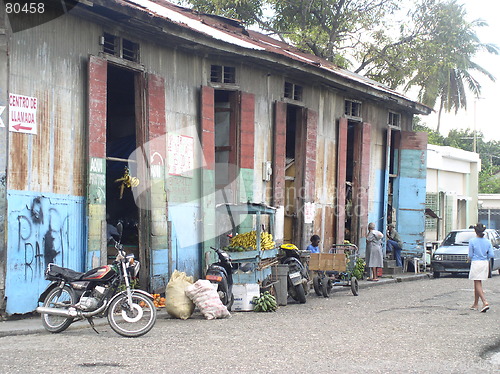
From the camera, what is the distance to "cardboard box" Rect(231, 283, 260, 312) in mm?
13398

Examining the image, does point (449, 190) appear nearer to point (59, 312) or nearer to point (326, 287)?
point (326, 287)

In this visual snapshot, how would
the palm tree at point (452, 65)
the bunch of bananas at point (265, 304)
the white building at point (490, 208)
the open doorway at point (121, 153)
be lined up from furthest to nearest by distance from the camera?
1. the white building at point (490, 208)
2. the palm tree at point (452, 65)
3. the open doorway at point (121, 153)
4. the bunch of bananas at point (265, 304)

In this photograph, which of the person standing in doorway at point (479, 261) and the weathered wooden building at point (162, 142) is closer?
the weathered wooden building at point (162, 142)

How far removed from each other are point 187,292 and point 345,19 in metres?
19.8

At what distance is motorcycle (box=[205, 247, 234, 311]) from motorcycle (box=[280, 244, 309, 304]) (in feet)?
6.09

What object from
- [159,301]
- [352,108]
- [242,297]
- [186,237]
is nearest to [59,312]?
[159,301]

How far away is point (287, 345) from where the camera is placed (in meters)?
9.13

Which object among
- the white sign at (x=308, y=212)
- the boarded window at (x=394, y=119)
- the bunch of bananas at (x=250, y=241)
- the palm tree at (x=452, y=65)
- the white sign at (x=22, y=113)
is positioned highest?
the palm tree at (x=452, y=65)

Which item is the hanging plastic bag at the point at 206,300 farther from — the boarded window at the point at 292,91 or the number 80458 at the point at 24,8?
the boarded window at the point at 292,91

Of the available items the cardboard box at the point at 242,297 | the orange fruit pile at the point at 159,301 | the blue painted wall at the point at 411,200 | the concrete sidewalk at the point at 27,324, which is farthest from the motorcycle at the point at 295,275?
the blue painted wall at the point at 411,200

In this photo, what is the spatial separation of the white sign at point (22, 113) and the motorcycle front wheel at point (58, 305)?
9.62ft

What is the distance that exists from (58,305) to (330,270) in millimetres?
7022

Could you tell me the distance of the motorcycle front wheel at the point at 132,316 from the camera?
9.77m

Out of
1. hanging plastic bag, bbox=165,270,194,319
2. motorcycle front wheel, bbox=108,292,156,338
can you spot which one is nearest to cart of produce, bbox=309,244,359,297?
hanging plastic bag, bbox=165,270,194,319
